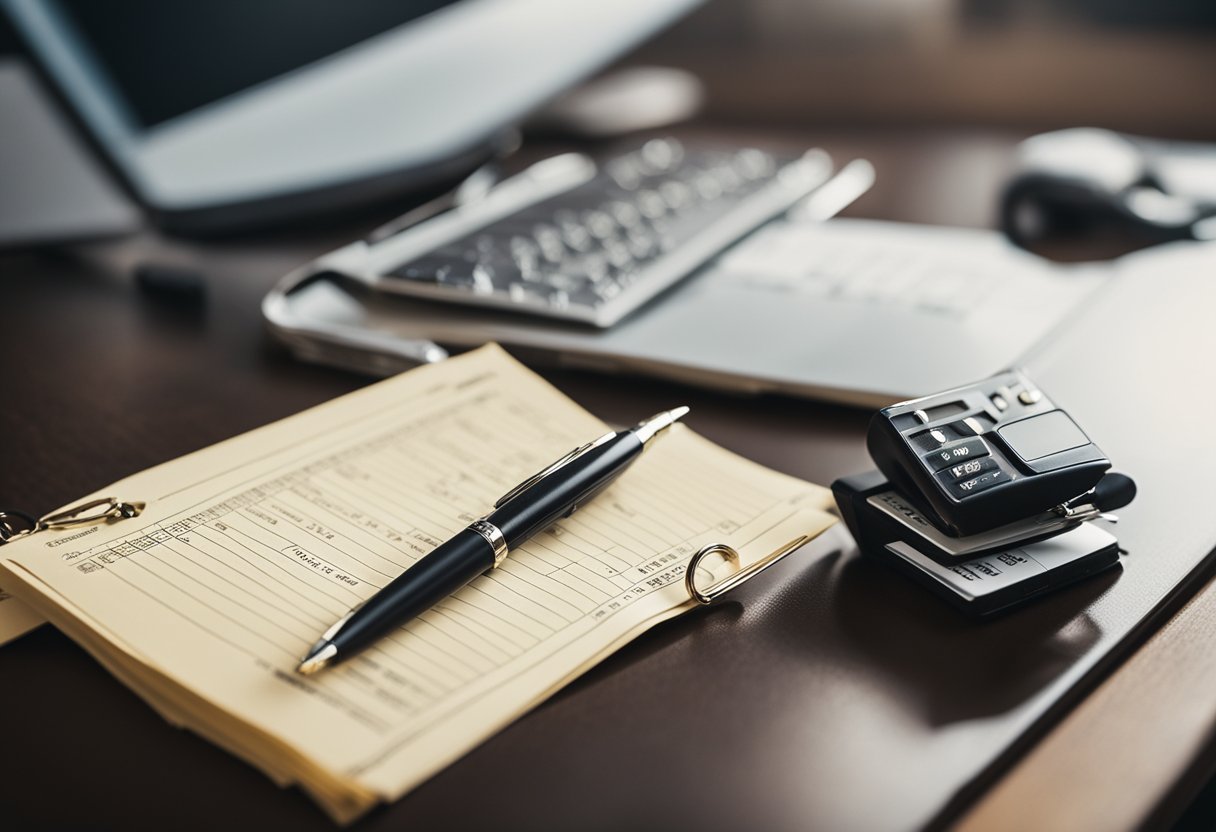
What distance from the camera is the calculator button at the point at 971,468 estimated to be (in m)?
0.42

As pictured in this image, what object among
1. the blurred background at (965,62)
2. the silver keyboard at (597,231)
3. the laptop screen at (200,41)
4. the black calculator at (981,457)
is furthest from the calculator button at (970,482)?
the blurred background at (965,62)

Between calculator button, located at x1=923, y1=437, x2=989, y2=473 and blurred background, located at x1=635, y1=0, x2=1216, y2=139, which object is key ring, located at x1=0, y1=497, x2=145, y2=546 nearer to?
calculator button, located at x1=923, y1=437, x2=989, y2=473

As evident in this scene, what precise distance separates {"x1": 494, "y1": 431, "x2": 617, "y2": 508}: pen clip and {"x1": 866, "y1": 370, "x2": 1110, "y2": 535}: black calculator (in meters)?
0.12

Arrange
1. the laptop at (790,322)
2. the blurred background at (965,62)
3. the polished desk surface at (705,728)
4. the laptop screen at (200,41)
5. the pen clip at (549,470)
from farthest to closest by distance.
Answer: the blurred background at (965,62) → the laptop screen at (200,41) → the laptop at (790,322) → the pen clip at (549,470) → the polished desk surface at (705,728)

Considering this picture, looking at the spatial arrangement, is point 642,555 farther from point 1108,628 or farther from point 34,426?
point 34,426

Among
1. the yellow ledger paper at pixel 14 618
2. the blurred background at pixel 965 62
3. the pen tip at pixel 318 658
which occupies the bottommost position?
the blurred background at pixel 965 62

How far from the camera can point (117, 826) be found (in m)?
0.34

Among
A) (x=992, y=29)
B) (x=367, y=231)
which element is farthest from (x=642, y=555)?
(x=992, y=29)

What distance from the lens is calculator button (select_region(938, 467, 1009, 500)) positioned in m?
0.41

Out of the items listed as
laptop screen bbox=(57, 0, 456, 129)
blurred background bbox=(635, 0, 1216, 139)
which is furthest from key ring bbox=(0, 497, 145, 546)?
blurred background bbox=(635, 0, 1216, 139)

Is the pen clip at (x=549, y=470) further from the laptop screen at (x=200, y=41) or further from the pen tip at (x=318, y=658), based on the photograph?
the laptop screen at (x=200, y=41)

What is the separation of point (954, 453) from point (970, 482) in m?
0.02

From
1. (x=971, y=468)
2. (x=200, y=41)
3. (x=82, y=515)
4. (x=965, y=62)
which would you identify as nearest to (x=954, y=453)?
(x=971, y=468)

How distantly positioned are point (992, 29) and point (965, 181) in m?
0.31
